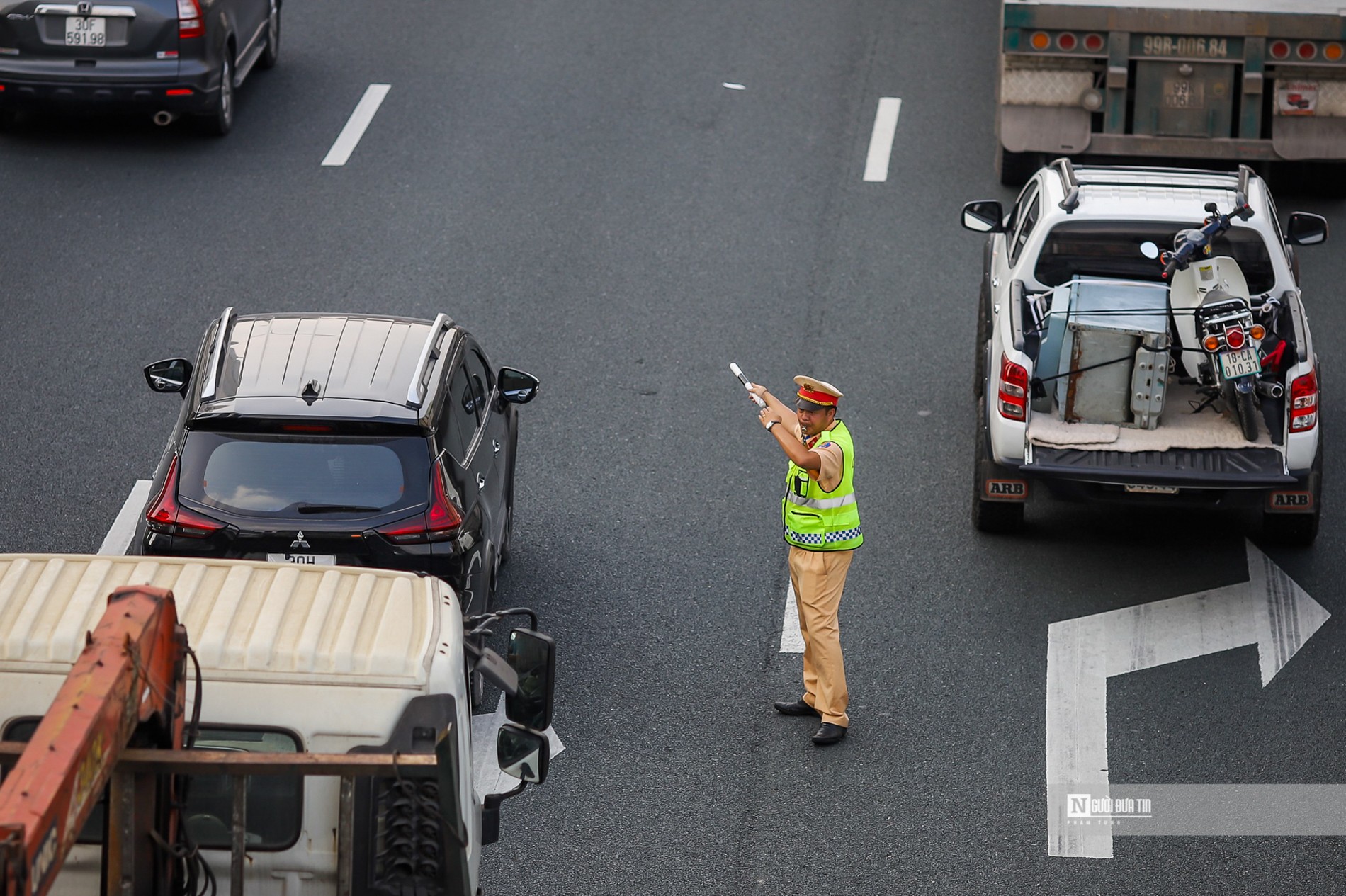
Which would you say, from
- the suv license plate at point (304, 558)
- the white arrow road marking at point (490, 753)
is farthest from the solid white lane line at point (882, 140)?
the suv license plate at point (304, 558)

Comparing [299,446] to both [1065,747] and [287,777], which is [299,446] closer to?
[287,777]

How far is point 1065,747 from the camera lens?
866cm

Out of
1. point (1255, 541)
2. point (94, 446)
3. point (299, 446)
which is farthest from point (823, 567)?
point (94, 446)

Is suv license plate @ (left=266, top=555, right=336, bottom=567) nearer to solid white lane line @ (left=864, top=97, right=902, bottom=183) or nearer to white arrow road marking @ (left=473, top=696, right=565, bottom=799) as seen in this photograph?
white arrow road marking @ (left=473, top=696, right=565, bottom=799)

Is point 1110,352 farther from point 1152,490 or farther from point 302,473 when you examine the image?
point 302,473

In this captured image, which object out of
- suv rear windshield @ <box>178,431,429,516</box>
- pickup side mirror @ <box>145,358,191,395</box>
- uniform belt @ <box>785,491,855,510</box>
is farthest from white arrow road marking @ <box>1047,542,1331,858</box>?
pickup side mirror @ <box>145,358,191,395</box>

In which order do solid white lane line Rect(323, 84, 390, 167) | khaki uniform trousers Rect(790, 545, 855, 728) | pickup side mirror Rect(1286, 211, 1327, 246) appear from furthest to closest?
solid white lane line Rect(323, 84, 390, 167) < pickup side mirror Rect(1286, 211, 1327, 246) < khaki uniform trousers Rect(790, 545, 855, 728)

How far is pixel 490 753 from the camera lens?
845 cm

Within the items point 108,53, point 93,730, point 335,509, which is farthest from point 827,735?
point 108,53

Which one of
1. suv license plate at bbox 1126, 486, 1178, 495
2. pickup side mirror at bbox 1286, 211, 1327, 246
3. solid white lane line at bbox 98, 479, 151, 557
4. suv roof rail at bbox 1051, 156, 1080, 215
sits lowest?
solid white lane line at bbox 98, 479, 151, 557

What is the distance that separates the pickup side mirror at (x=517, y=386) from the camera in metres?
9.56

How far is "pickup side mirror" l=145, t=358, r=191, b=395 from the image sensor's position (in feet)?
30.7

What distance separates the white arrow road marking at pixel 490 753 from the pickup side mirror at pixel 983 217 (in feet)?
16.5

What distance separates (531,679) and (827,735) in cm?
342
